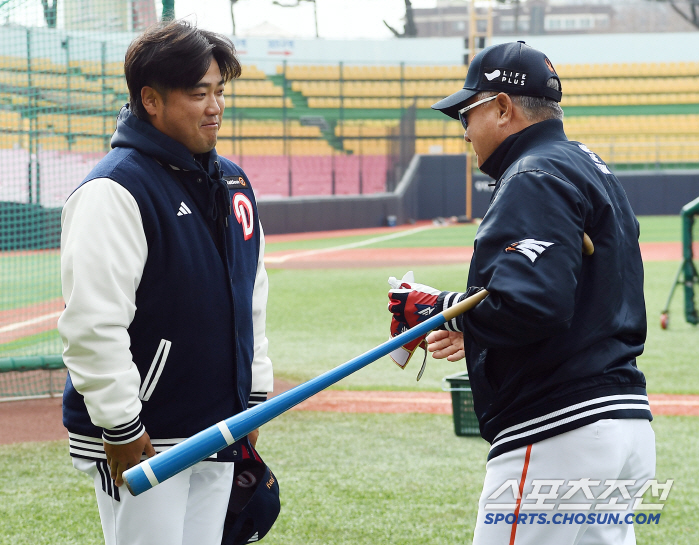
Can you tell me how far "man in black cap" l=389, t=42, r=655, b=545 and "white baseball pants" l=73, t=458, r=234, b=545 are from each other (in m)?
0.73

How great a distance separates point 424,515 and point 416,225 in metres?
22.9

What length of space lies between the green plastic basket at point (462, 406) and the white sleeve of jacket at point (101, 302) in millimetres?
3207

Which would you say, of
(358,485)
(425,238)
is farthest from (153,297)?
(425,238)

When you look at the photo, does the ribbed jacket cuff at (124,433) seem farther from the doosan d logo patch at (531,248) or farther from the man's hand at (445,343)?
the doosan d logo patch at (531,248)

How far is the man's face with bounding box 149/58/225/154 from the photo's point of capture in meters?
2.12

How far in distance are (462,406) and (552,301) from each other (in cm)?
338

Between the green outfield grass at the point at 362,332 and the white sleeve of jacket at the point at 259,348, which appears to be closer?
the white sleeve of jacket at the point at 259,348

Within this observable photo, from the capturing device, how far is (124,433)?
193 cm

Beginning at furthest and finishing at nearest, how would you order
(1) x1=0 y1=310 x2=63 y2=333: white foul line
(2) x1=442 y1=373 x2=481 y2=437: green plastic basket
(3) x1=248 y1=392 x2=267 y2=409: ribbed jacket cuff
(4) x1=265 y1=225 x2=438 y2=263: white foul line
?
(4) x1=265 y1=225 x2=438 y2=263: white foul line < (1) x1=0 y1=310 x2=63 y2=333: white foul line < (2) x1=442 y1=373 x2=481 y2=437: green plastic basket < (3) x1=248 y1=392 x2=267 y2=409: ribbed jacket cuff

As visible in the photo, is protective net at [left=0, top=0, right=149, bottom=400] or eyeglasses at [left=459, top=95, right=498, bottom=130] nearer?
eyeglasses at [left=459, top=95, right=498, bottom=130]

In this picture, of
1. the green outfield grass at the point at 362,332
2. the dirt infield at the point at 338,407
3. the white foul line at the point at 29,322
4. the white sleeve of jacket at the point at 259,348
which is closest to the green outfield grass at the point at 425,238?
the green outfield grass at the point at 362,332

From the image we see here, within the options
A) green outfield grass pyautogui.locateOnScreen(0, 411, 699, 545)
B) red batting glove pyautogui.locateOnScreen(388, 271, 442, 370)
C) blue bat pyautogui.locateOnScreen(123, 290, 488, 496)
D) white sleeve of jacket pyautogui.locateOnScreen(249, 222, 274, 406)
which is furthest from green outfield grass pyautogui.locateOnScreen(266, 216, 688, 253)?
blue bat pyautogui.locateOnScreen(123, 290, 488, 496)

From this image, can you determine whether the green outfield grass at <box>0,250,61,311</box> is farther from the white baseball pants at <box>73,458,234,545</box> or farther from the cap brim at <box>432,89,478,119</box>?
the cap brim at <box>432,89,478,119</box>

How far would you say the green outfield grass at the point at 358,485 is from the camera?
3.61 meters
